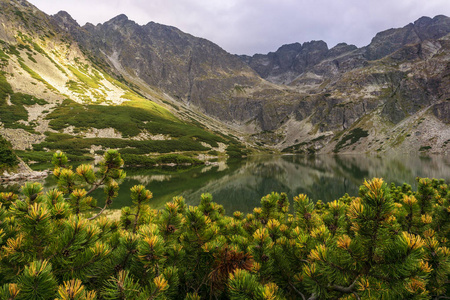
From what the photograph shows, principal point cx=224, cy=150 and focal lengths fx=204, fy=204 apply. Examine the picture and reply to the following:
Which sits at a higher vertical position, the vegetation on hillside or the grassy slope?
the vegetation on hillside

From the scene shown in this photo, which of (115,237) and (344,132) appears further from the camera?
(344,132)

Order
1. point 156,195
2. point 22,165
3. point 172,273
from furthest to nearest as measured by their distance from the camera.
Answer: point 22,165 < point 156,195 < point 172,273

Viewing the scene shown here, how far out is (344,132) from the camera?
18288 cm

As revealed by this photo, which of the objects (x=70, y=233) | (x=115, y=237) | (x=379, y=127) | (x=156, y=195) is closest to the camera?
(x=70, y=233)

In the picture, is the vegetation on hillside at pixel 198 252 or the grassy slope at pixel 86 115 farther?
the grassy slope at pixel 86 115

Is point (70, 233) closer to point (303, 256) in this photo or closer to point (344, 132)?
point (303, 256)

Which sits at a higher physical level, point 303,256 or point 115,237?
point 303,256

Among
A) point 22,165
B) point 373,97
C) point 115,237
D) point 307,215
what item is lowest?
point 22,165

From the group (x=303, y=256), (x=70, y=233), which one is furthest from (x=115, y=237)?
(x=303, y=256)

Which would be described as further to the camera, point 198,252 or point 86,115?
point 86,115

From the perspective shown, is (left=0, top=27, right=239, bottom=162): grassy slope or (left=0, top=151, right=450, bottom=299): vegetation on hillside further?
(left=0, top=27, right=239, bottom=162): grassy slope

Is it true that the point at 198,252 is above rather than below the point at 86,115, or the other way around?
above

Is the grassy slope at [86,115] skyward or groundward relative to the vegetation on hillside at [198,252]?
groundward

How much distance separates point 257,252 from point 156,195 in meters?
28.7
